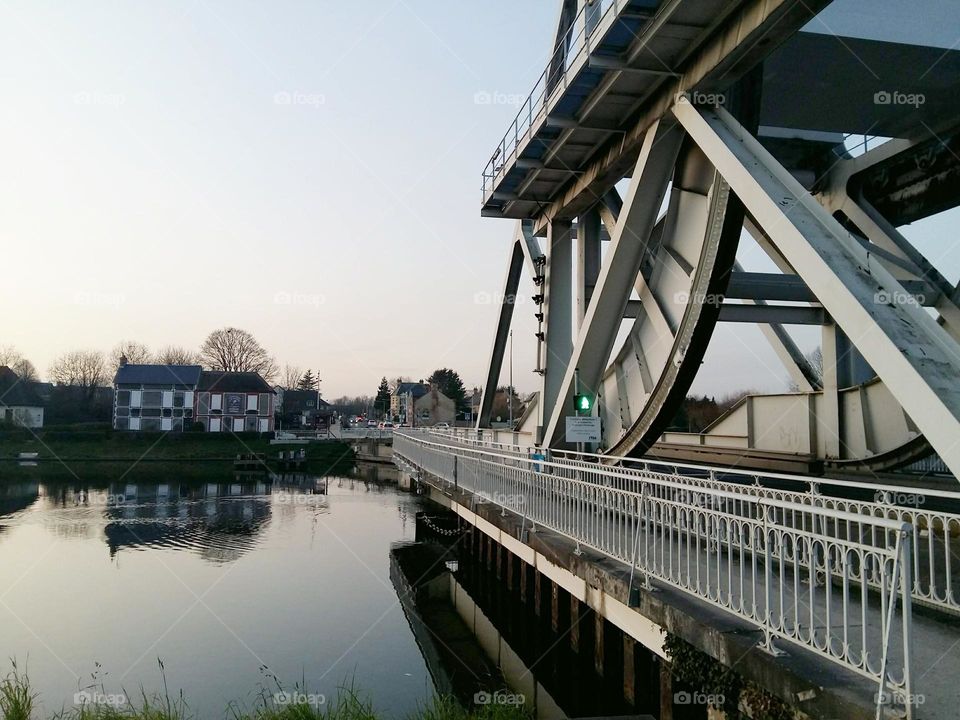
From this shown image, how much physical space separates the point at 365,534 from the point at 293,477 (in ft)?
77.0

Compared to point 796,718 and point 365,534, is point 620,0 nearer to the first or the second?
point 796,718

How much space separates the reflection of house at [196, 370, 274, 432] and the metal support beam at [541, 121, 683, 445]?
5794cm

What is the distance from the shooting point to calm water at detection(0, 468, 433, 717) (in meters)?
10.4

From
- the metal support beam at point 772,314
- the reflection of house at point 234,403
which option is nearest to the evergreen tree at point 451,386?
the reflection of house at point 234,403

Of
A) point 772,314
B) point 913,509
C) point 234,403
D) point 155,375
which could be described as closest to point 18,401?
point 155,375

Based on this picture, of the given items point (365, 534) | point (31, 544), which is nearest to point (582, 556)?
point (365, 534)

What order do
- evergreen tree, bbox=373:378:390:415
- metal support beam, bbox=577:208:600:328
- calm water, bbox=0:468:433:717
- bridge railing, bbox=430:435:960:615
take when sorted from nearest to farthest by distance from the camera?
bridge railing, bbox=430:435:960:615 → calm water, bbox=0:468:433:717 → metal support beam, bbox=577:208:600:328 → evergreen tree, bbox=373:378:390:415

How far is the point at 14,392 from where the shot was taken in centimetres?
7038

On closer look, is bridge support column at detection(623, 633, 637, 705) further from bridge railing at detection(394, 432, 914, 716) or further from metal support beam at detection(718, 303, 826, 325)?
metal support beam at detection(718, 303, 826, 325)

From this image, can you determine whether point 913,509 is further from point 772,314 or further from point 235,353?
point 235,353

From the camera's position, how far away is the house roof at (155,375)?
216ft

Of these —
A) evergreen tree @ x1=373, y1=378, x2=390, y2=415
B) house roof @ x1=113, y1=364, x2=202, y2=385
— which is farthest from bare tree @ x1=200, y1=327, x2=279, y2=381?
evergreen tree @ x1=373, y1=378, x2=390, y2=415

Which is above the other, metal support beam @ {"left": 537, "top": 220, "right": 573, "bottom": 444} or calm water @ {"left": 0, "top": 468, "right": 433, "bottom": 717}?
metal support beam @ {"left": 537, "top": 220, "right": 573, "bottom": 444}

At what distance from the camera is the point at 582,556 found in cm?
813
